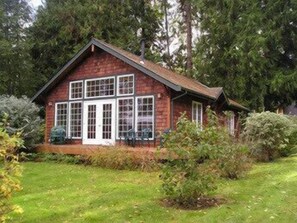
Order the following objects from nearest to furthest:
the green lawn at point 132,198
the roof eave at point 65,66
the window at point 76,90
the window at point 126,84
→ the green lawn at point 132,198 → the window at point 126,84 → the roof eave at point 65,66 → the window at point 76,90

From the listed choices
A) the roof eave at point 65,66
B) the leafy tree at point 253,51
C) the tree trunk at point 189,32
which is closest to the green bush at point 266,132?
the roof eave at point 65,66

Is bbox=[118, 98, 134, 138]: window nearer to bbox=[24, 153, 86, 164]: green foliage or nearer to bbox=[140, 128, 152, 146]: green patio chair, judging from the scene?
bbox=[140, 128, 152, 146]: green patio chair

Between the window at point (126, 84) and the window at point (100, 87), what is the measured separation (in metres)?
0.45

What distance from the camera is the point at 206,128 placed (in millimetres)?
7406

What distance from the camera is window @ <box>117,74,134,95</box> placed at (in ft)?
50.7

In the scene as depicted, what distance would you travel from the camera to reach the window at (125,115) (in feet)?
50.2

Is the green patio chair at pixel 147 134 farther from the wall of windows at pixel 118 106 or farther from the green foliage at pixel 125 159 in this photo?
the green foliage at pixel 125 159

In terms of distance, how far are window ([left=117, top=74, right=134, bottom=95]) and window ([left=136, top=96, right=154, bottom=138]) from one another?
63cm

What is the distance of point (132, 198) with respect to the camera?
7711 millimetres

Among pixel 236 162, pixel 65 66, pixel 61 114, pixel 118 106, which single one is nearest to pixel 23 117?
pixel 61 114

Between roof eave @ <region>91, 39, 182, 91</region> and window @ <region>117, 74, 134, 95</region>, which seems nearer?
roof eave @ <region>91, 39, 182, 91</region>

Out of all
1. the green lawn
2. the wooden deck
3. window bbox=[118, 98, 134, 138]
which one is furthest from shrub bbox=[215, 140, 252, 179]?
window bbox=[118, 98, 134, 138]

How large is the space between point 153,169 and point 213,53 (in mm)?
16993

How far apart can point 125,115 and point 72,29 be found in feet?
45.8
